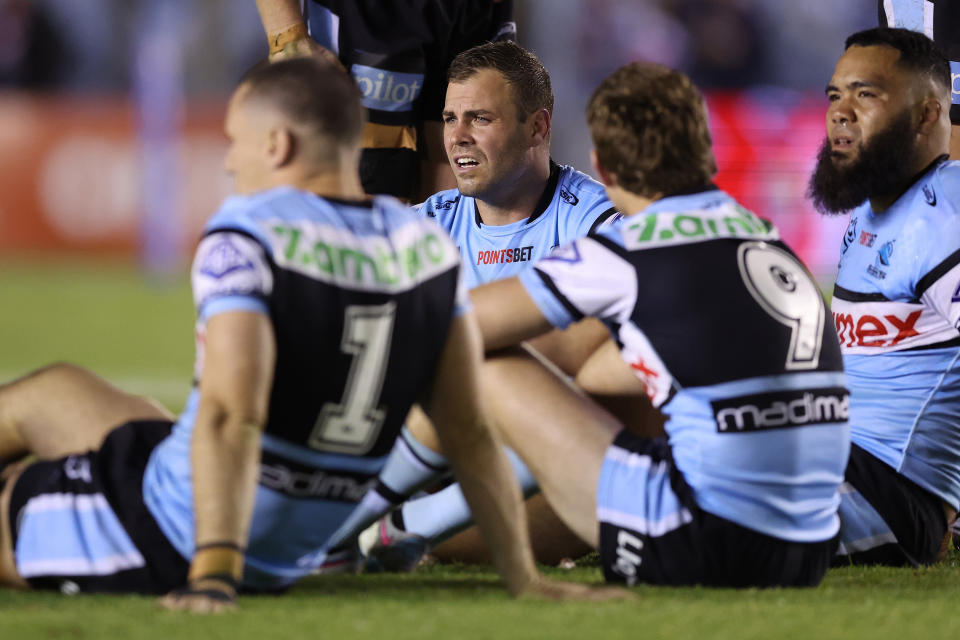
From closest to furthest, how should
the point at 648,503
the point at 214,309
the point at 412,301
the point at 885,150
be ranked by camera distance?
the point at 214,309 → the point at 412,301 → the point at 648,503 → the point at 885,150

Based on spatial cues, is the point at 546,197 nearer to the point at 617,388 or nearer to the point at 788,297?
the point at 617,388

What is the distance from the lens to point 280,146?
2730 mm

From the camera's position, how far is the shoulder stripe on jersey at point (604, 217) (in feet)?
14.7

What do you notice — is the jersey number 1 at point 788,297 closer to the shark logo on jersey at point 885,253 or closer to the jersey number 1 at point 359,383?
the jersey number 1 at point 359,383

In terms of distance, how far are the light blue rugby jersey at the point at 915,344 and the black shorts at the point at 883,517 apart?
0.05 meters

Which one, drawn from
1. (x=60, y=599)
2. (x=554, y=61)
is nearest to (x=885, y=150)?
(x=60, y=599)

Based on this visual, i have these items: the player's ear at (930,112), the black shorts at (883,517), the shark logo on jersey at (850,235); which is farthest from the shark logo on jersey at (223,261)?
the player's ear at (930,112)

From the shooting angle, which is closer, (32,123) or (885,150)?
(885,150)

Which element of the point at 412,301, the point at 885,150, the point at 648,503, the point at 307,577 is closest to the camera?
the point at 412,301

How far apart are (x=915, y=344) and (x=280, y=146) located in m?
2.03

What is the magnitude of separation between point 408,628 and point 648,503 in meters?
0.75

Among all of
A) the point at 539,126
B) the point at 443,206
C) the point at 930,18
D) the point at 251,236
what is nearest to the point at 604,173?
the point at 251,236

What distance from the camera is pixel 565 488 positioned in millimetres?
3188

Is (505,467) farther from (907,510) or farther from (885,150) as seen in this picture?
(885,150)
